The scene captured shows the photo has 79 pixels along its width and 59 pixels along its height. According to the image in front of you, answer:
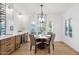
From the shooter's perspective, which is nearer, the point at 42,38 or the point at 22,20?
the point at 22,20

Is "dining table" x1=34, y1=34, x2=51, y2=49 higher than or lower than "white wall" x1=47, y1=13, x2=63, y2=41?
lower

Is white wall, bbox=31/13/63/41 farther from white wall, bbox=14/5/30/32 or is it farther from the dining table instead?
the dining table

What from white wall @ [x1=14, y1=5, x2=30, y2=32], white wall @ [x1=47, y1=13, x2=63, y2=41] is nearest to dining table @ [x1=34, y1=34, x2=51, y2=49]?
white wall @ [x1=47, y1=13, x2=63, y2=41]

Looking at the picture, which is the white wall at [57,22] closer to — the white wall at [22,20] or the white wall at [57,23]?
the white wall at [57,23]

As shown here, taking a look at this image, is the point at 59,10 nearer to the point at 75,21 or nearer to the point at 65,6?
the point at 65,6

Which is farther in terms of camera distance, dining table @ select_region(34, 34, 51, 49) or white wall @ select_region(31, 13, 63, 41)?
dining table @ select_region(34, 34, 51, 49)

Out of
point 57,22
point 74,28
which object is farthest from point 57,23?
point 74,28

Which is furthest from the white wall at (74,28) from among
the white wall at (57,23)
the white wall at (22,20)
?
the white wall at (22,20)

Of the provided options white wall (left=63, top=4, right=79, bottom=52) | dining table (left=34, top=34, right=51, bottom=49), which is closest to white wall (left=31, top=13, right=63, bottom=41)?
white wall (left=63, top=4, right=79, bottom=52)

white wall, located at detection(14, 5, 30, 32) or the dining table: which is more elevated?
white wall, located at detection(14, 5, 30, 32)

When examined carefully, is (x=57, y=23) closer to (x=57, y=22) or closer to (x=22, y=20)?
(x=57, y=22)

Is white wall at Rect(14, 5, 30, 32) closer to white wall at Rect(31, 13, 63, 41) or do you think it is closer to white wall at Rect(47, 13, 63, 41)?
white wall at Rect(31, 13, 63, 41)

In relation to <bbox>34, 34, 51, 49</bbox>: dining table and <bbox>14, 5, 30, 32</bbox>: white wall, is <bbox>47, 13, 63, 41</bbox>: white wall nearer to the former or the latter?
<bbox>34, 34, 51, 49</bbox>: dining table
